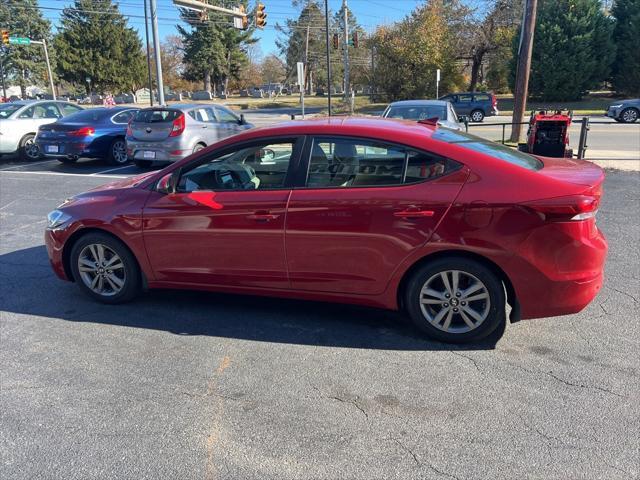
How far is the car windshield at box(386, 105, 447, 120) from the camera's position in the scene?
1108 cm

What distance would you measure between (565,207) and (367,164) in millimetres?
1351

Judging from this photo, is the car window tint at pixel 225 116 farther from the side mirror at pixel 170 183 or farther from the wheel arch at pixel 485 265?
the wheel arch at pixel 485 265

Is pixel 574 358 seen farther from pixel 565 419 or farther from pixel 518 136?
pixel 518 136

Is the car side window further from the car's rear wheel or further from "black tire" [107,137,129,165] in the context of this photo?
the car's rear wheel

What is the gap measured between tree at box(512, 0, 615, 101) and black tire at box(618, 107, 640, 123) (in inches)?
532

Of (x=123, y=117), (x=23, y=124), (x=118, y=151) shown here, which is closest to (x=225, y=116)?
(x=118, y=151)

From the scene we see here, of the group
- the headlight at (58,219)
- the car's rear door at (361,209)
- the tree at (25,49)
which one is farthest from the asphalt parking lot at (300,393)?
the tree at (25,49)

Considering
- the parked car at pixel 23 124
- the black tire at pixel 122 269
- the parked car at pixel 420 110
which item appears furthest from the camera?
the parked car at pixel 23 124

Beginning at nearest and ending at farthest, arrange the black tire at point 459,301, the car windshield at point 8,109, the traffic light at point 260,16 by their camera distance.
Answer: the black tire at point 459,301
the car windshield at point 8,109
the traffic light at point 260,16

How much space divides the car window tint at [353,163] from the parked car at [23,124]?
12.9 meters

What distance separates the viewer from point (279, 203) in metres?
3.80

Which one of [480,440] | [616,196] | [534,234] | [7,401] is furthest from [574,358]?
[616,196]

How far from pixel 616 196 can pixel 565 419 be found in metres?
6.72

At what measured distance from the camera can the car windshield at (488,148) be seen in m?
3.72
